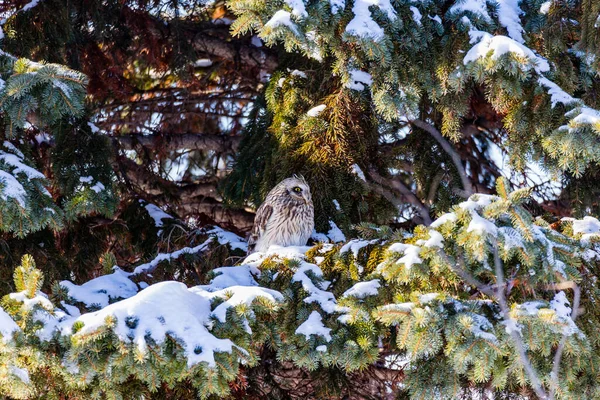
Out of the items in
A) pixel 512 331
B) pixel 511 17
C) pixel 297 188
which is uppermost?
pixel 511 17

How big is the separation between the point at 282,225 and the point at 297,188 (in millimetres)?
376

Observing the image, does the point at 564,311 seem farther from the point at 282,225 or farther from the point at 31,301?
the point at 282,225

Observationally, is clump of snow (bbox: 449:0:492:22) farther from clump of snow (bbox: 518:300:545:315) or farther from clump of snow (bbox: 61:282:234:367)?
clump of snow (bbox: 61:282:234:367)

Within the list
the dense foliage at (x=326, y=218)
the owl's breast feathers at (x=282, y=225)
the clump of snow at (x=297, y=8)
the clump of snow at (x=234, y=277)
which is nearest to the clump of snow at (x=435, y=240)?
the dense foliage at (x=326, y=218)

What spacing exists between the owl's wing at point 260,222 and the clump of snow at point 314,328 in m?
1.94

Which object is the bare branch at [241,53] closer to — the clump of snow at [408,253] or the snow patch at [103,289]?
the snow patch at [103,289]

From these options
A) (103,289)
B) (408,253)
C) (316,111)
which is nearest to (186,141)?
(316,111)

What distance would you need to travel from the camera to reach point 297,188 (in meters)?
5.82

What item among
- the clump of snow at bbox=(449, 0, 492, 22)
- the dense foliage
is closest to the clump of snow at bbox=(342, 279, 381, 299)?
the dense foliage

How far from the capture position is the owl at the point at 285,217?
5.85 meters

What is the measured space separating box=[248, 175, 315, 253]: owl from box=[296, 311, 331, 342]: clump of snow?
167cm

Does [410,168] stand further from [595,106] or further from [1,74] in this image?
[1,74]

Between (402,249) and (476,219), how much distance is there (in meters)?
0.41

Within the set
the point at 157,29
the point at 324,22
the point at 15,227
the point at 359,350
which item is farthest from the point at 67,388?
the point at 157,29
